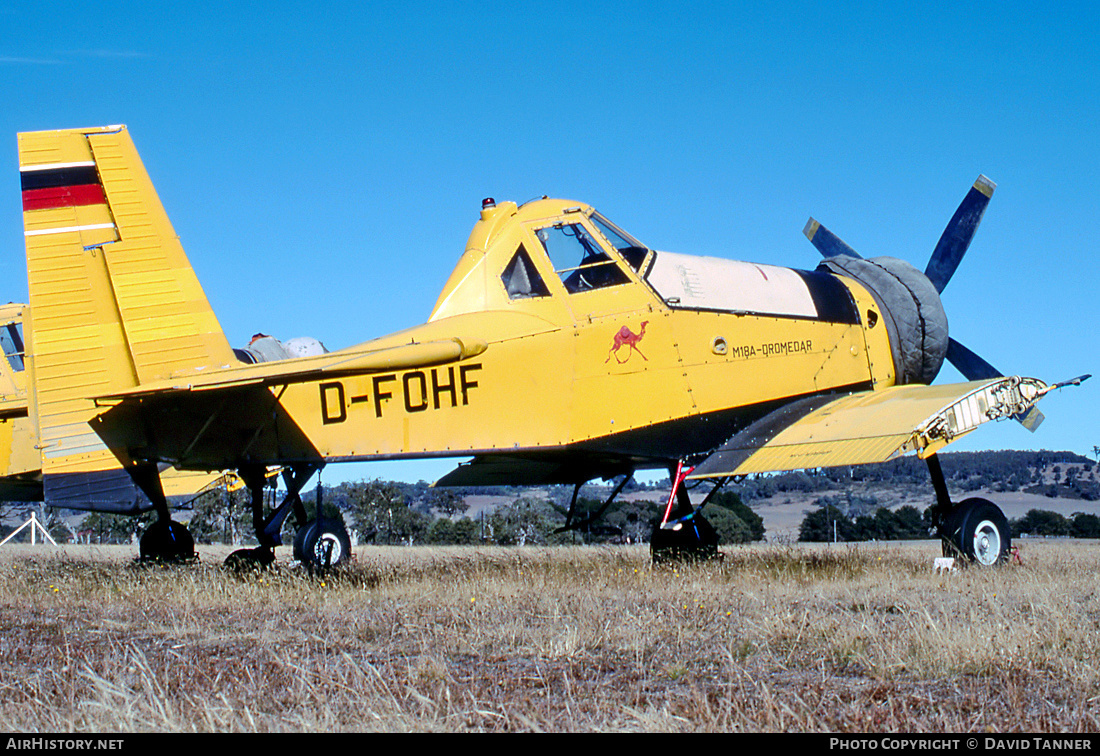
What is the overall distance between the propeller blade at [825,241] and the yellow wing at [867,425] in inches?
137

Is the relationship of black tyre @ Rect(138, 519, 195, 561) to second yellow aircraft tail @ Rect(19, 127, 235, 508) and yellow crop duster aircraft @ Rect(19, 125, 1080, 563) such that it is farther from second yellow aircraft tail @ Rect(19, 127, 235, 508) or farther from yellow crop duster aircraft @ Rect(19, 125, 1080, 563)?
second yellow aircraft tail @ Rect(19, 127, 235, 508)

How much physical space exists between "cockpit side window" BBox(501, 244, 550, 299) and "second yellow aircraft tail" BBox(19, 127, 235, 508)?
3190mm

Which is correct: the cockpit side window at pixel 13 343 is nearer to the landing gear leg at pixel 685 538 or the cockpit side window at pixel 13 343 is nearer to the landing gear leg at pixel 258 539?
the landing gear leg at pixel 258 539

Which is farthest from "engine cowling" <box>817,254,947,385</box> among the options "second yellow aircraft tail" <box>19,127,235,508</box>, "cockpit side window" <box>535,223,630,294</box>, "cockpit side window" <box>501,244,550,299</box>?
"second yellow aircraft tail" <box>19,127,235,508</box>

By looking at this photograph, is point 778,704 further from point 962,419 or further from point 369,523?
point 369,523

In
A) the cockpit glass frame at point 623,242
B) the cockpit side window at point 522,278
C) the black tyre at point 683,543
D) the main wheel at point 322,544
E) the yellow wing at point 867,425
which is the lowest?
the black tyre at point 683,543

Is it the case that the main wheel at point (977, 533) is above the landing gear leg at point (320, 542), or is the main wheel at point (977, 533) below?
below

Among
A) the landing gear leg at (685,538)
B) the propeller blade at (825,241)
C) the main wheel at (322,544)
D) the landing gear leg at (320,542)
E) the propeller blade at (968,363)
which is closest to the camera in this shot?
the landing gear leg at (320,542)

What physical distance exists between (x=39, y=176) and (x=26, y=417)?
7387mm

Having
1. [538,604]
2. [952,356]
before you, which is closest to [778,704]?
[538,604]

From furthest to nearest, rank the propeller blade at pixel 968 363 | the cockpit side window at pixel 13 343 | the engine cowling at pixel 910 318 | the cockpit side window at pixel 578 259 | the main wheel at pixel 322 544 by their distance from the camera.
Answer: the cockpit side window at pixel 13 343
the propeller blade at pixel 968 363
the engine cowling at pixel 910 318
the main wheel at pixel 322 544
the cockpit side window at pixel 578 259

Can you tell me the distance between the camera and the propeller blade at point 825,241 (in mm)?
14766

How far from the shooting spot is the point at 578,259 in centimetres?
1095

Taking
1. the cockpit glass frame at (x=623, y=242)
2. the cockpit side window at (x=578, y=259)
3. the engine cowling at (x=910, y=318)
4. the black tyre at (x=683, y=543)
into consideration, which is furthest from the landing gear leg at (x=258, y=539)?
the engine cowling at (x=910, y=318)
